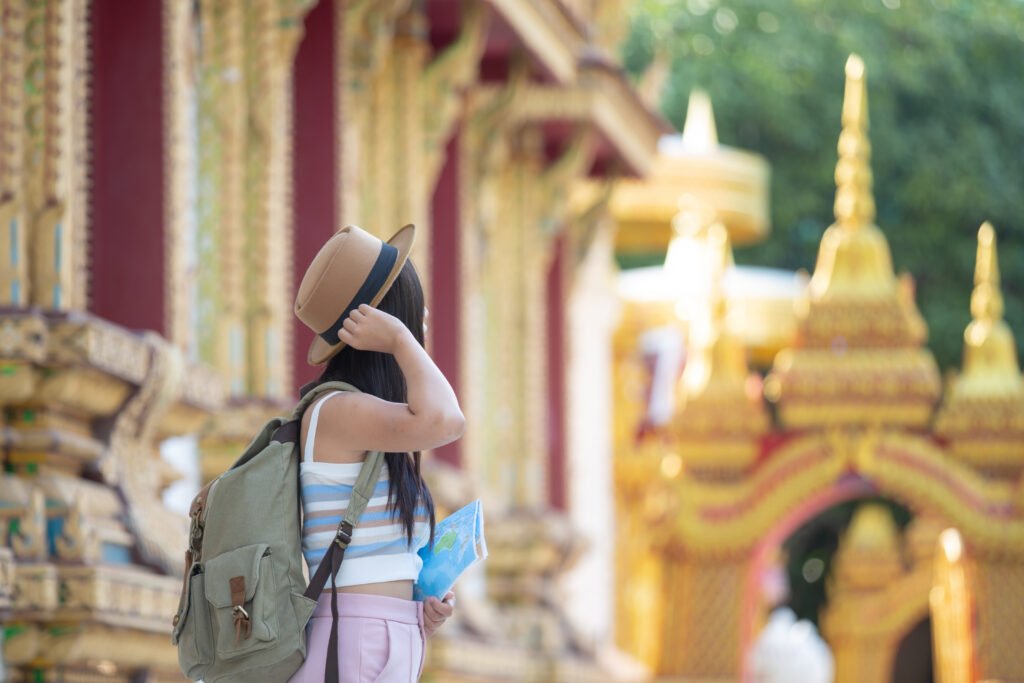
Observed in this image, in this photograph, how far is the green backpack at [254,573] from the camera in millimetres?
5617

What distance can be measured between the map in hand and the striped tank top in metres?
0.11

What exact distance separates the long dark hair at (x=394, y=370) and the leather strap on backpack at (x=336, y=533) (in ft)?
0.20

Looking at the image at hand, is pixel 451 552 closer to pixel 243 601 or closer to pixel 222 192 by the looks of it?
pixel 243 601

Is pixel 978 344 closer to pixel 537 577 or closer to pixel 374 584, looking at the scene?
pixel 537 577

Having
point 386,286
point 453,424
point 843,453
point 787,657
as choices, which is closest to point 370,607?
point 453,424

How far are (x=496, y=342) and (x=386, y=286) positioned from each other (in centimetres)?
1139

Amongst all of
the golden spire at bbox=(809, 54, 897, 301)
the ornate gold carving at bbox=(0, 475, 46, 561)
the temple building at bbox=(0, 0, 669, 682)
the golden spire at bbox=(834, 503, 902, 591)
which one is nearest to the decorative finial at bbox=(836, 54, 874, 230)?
the golden spire at bbox=(809, 54, 897, 301)

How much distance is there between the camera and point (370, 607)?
577cm

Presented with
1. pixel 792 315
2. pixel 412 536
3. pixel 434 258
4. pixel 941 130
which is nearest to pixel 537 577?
pixel 434 258

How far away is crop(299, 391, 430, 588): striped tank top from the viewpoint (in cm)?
576

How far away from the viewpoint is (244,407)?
11.3 metres

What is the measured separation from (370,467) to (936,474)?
13432 mm

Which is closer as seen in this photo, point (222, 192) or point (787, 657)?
point (222, 192)

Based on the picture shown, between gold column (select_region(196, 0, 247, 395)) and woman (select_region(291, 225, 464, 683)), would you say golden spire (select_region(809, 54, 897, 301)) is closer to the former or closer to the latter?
gold column (select_region(196, 0, 247, 395))
